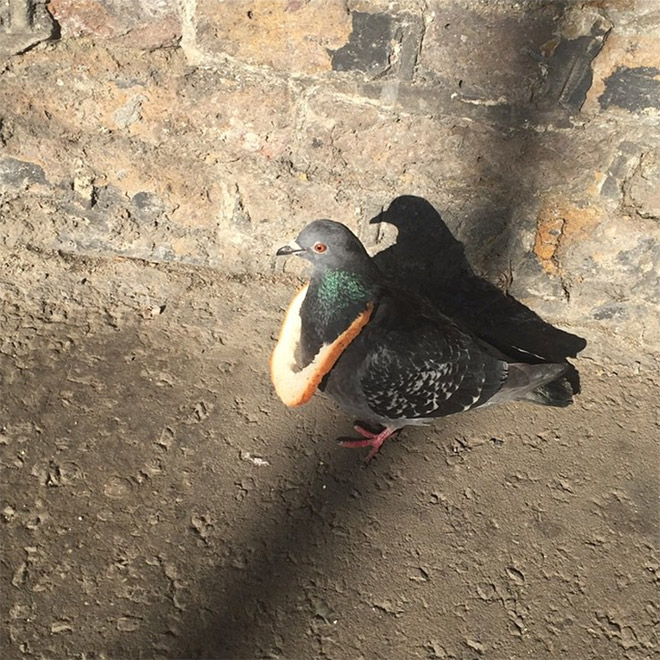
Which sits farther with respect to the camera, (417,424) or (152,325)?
(152,325)

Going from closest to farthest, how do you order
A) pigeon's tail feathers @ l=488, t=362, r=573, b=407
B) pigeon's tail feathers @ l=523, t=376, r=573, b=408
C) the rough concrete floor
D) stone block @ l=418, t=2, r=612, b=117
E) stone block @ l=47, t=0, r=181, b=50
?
the rough concrete floor < stone block @ l=418, t=2, r=612, b=117 < stone block @ l=47, t=0, r=181, b=50 < pigeon's tail feathers @ l=488, t=362, r=573, b=407 < pigeon's tail feathers @ l=523, t=376, r=573, b=408

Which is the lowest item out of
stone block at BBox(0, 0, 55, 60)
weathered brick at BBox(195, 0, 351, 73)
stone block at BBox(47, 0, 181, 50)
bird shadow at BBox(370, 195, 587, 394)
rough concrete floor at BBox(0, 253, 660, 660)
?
rough concrete floor at BBox(0, 253, 660, 660)

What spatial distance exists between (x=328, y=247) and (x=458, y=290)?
2.53 feet

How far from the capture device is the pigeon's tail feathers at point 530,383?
246 cm

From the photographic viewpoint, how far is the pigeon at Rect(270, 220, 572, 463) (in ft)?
7.52

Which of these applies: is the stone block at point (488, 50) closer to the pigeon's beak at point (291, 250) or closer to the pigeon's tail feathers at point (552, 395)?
the pigeon's beak at point (291, 250)

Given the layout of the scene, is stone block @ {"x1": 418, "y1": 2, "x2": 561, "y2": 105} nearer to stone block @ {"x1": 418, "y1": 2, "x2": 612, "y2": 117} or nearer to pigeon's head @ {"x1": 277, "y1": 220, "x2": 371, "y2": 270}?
stone block @ {"x1": 418, "y1": 2, "x2": 612, "y2": 117}

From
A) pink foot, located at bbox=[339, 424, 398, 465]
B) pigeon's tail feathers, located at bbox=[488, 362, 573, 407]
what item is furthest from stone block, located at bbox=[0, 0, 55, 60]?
pigeon's tail feathers, located at bbox=[488, 362, 573, 407]

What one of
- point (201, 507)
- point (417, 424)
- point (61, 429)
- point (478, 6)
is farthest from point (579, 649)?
point (478, 6)

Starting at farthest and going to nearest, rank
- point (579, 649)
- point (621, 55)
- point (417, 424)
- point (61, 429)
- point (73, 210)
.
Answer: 1. point (73, 210)
2. point (417, 424)
3. point (61, 429)
4. point (621, 55)
5. point (579, 649)

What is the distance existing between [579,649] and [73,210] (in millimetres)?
2364

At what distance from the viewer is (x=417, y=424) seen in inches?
98.0

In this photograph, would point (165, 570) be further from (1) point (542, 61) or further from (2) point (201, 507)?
(1) point (542, 61)

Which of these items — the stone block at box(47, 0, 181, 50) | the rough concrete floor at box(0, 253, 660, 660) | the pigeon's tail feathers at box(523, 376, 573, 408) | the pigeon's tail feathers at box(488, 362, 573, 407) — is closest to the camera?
the rough concrete floor at box(0, 253, 660, 660)
